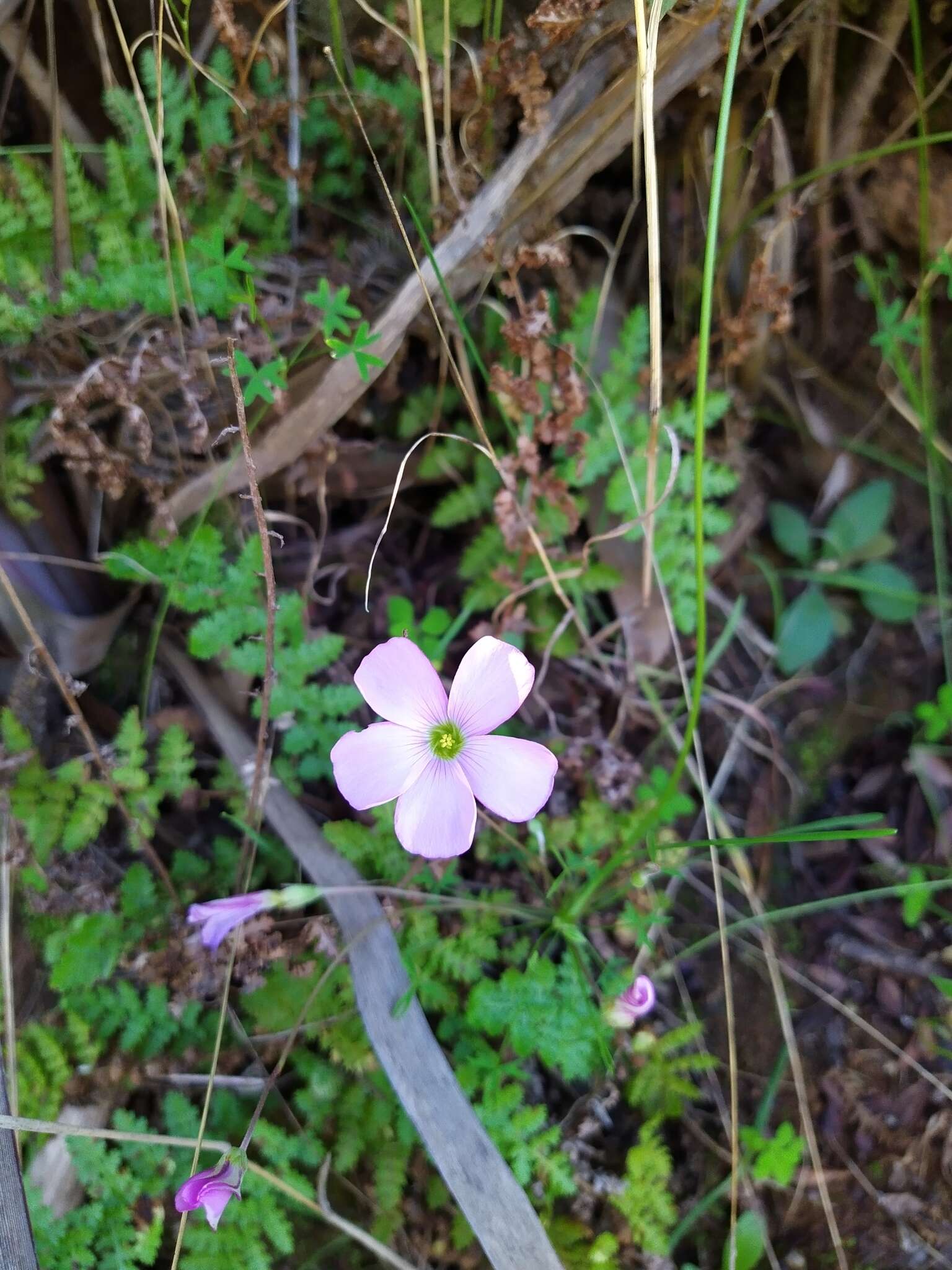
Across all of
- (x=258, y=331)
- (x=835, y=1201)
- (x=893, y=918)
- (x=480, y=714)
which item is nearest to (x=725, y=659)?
(x=893, y=918)

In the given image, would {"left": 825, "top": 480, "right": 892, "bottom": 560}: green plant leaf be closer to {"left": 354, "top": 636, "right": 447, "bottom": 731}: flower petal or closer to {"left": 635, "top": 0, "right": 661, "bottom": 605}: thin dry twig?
{"left": 635, "top": 0, "right": 661, "bottom": 605}: thin dry twig

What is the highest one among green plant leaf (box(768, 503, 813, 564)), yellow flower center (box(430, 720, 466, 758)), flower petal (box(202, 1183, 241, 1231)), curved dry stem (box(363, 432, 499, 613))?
curved dry stem (box(363, 432, 499, 613))

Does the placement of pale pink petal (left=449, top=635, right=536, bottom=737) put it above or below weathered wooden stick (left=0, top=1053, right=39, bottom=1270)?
above

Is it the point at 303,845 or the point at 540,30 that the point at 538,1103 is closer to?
the point at 303,845

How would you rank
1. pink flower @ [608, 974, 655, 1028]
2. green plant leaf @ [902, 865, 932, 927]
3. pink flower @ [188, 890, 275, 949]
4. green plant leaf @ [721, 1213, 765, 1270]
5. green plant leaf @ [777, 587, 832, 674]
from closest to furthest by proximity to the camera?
pink flower @ [188, 890, 275, 949]
pink flower @ [608, 974, 655, 1028]
green plant leaf @ [721, 1213, 765, 1270]
green plant leaf @ [902, 865, 932, 927]
green plant leaf @ [777, 587, 832, 674]

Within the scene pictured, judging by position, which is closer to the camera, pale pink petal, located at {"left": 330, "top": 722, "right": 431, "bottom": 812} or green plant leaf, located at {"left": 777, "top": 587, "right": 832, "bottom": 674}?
pale pink petal, located at {"left": 330, "top": 722, "right": 431, "bottom": 812}

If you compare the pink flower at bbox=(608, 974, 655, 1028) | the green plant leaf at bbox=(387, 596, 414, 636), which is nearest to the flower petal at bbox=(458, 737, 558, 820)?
the green plant leaf at bbox=(387, 596, 414, 636)

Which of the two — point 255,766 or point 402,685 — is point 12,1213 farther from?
point 402,685
